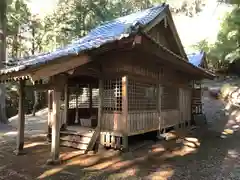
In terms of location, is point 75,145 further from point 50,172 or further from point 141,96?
point 141,96

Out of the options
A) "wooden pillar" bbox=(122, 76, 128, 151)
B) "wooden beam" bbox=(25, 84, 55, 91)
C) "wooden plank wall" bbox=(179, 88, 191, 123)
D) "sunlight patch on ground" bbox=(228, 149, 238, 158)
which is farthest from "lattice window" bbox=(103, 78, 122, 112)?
"wooden plank wall" bbox=(179, 88, 191, 123)

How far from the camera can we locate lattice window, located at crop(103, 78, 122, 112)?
26.0 feet

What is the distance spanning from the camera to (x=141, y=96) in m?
8.85

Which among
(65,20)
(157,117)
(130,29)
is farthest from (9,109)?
(130,29)

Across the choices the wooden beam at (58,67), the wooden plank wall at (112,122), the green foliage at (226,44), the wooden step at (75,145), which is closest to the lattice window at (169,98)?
the wooden plank wall at (112,122)

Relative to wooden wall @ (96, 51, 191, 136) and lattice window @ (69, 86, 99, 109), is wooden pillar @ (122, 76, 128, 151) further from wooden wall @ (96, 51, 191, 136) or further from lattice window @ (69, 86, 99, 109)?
lattice window @ (69, 86, 99, 109)

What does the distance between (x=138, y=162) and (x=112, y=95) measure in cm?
242

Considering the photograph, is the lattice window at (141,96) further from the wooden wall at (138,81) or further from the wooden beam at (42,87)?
the wooden beam at (42,87)

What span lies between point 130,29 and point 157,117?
446 centimetres

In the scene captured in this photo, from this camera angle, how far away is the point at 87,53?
652 centimetres

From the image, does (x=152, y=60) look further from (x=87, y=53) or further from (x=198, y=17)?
(x=198, y=17)

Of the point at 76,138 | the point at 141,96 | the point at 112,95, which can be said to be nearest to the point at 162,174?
the point at 112,95

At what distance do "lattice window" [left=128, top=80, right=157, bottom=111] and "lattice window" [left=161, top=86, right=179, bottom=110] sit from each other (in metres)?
0.91

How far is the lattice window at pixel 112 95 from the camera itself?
792 centimetres
